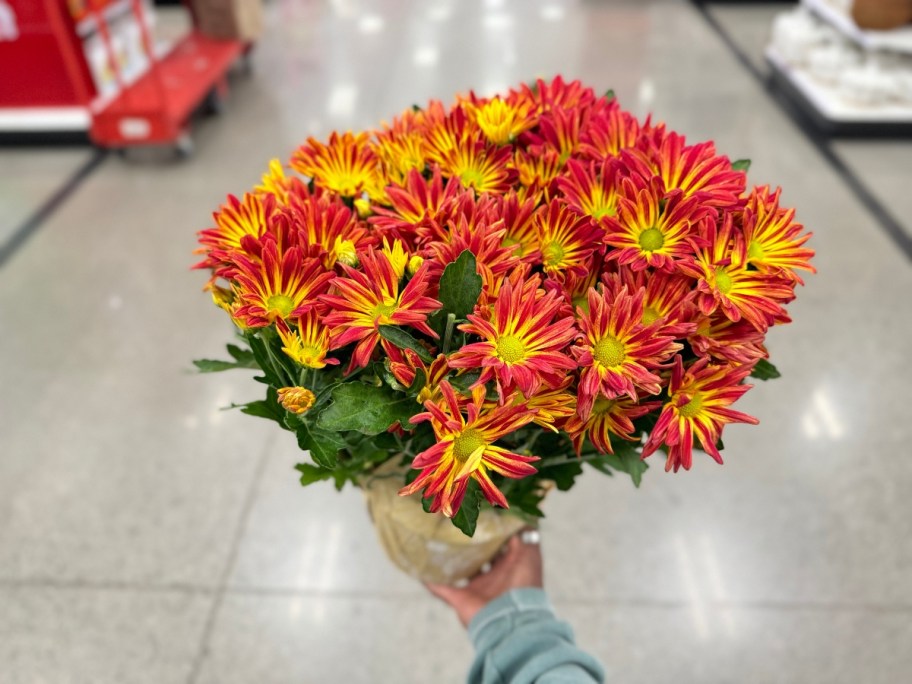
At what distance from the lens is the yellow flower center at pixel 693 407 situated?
0.50 m

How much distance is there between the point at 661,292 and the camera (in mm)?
512

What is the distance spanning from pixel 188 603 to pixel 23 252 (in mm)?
1829

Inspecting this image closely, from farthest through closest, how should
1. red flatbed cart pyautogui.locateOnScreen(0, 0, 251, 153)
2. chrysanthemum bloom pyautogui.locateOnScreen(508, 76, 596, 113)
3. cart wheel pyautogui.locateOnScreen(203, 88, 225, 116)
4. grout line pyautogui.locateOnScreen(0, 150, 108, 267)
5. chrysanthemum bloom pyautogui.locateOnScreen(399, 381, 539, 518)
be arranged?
cart wheel pyautogui.locateOnScreen(203, 88, 225, 116) < red flatbed cart pyautogui.locateOnScreen(0, 0, 251, 153) < grout line pyautogui.locateOnScreen(0, 150, 108, 267) < chrysanthemum bloom pyautogui.locateOnScreen(508, 76, 596, 113) < chrysanthemum bloom pyautogui.locateOnScreen(399, 381, 539, 518)

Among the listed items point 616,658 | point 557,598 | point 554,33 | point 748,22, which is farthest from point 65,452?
point 748,22

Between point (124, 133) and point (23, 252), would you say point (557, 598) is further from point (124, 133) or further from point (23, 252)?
point (124, 133)

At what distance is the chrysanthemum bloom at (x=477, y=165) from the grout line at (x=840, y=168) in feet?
8.66

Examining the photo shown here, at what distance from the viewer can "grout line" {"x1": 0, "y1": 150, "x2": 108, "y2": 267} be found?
8.85 feet

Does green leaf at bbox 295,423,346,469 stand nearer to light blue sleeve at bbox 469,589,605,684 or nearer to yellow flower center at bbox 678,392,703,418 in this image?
yellow flower center at bbox 678,392,703,418

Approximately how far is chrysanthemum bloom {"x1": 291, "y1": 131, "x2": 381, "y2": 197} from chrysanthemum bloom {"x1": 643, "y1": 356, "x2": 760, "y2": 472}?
0.33m

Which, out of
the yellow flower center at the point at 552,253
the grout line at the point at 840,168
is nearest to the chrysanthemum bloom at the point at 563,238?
the yellow flower center at the point at 552,253

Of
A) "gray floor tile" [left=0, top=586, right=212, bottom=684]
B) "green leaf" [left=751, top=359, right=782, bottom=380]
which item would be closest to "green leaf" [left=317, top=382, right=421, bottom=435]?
"green leaf" [left=751, top=359, right=782, bottom=380]

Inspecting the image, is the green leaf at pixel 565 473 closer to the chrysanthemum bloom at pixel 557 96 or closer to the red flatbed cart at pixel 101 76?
the chrysanthemum bloom at pixel 557 96

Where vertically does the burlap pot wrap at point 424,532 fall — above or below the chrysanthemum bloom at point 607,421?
below

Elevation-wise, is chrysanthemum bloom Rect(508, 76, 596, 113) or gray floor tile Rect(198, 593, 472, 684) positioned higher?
chrysanthemum bloom Rect(508, 76, 596, 113)
